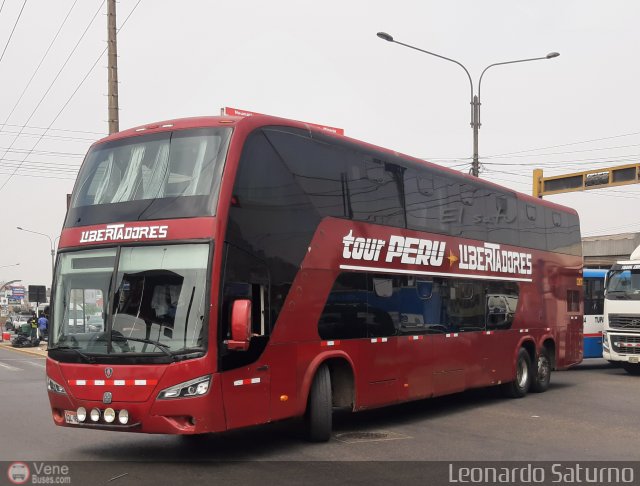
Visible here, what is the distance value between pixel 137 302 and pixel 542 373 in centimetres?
1088

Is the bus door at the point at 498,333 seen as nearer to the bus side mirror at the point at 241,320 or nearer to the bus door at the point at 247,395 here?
the bus door at the point at 247,395

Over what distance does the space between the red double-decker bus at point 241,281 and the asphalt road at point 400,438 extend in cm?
57

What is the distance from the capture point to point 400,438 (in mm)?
10695

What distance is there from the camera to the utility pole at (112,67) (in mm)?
22675

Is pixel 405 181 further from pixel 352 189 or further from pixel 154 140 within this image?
pixel 154 140

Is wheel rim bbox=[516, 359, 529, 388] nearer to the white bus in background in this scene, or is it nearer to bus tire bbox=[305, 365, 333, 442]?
the white bus in background

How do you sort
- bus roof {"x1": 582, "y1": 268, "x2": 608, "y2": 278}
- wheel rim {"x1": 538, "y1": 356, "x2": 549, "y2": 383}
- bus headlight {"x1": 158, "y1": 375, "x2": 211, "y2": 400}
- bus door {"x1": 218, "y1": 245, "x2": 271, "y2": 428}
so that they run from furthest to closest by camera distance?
bus roof {"x1": 582, "y1": 268, "x2": 608, "y2": 278}, wheel rim {"x1": 538, "y1": 356, "x2": 549, "y2": 383}, bus door {"x1": 218, "y1": 245, "x2": 271, "y2": 428}, bus headlight {"x1": 158, "y1": 375, "x2": 211, "y2": 400}

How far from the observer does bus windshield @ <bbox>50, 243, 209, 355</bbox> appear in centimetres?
855

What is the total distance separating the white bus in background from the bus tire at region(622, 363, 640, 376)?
97mm

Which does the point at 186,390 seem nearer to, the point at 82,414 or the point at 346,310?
the point at 82,414

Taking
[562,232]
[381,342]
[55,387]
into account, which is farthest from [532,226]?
[55,387]

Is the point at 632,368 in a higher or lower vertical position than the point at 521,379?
lower

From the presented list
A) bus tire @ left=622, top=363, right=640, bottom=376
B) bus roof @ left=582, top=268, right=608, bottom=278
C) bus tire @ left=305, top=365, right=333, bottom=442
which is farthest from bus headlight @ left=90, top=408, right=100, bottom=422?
bus roof @ left=582, top=268, right=608, bottom=278

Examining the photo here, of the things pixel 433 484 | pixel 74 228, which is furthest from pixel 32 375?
pixel 433 484
